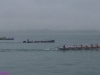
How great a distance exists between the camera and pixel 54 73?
4241 cm

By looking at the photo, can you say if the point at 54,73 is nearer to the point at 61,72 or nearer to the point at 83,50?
the point at 61,72

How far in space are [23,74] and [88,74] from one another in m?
10.1

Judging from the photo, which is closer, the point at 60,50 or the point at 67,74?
the point at 67,74

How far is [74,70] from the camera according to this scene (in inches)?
1788

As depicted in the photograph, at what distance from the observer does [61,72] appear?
43.7 m

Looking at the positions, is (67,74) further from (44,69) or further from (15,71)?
(15,71)

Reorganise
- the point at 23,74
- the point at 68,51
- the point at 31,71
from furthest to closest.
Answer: the point at 68,51, the point at 31,71, the point at 23,74

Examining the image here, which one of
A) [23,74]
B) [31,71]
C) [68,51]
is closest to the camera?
[23,74]

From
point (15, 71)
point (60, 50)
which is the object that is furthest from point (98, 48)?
point (15, 71)

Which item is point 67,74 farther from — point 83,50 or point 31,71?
point 83,50

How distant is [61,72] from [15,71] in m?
7.65

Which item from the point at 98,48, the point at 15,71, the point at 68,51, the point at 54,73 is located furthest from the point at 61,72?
the point at 98,48

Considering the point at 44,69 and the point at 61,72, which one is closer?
the point at 61,72

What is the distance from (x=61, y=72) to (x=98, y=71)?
635 cm
